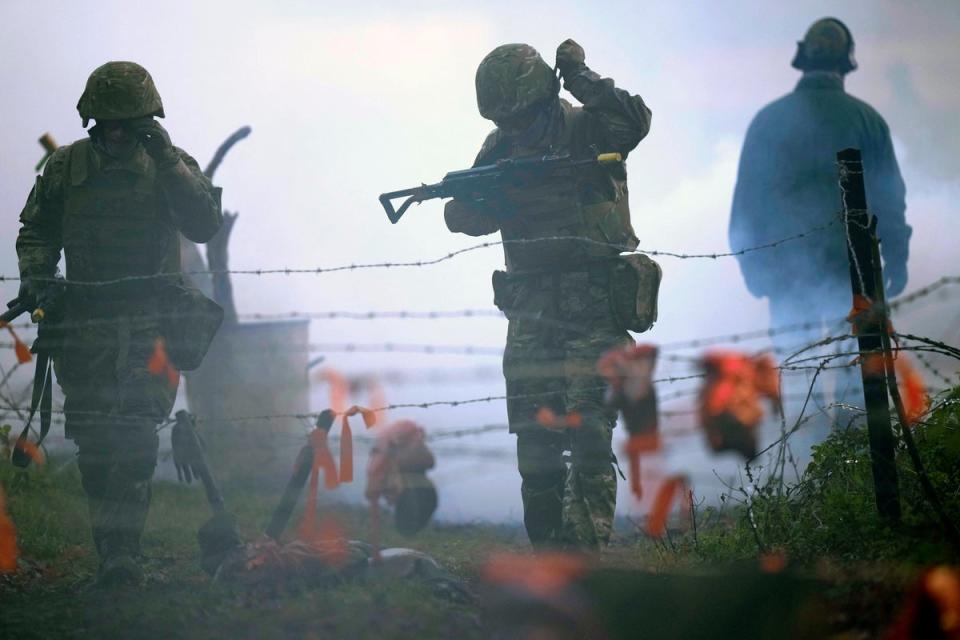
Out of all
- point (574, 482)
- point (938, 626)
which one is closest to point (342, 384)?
point (574, 482)

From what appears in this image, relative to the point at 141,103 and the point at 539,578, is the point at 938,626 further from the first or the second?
the point at 141,103

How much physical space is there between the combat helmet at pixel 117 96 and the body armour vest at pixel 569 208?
6.27 ft

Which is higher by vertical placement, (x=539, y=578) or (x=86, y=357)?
(x=86, y=357)

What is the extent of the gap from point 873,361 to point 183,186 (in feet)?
11.5

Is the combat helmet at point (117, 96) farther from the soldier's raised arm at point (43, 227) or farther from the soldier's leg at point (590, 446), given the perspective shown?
the soldier's leg at point (590, 446)

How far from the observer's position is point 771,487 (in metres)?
5.43

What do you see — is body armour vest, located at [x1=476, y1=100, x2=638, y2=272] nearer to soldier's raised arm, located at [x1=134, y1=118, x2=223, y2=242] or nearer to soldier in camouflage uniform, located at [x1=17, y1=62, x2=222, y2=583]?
soldier's raised arm, located at [x1=134, y1=118, x2=223, y2=242]

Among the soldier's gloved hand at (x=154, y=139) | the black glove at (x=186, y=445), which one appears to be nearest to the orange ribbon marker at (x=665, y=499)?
the black glove at (x=186, y=445)

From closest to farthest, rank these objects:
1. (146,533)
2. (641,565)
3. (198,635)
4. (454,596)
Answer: (198,635)
(454,596)
(641,565)
(146,533)

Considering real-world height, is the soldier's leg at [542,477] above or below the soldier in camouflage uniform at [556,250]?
below

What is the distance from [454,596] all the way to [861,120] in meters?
6.22

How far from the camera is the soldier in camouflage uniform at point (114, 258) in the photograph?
5898 millimetres

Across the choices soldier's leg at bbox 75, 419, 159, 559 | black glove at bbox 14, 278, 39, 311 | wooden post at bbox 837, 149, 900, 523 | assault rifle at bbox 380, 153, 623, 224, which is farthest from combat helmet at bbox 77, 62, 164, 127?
wooden post at bbox 837, 149, 900, 523

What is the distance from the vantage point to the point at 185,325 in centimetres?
613
